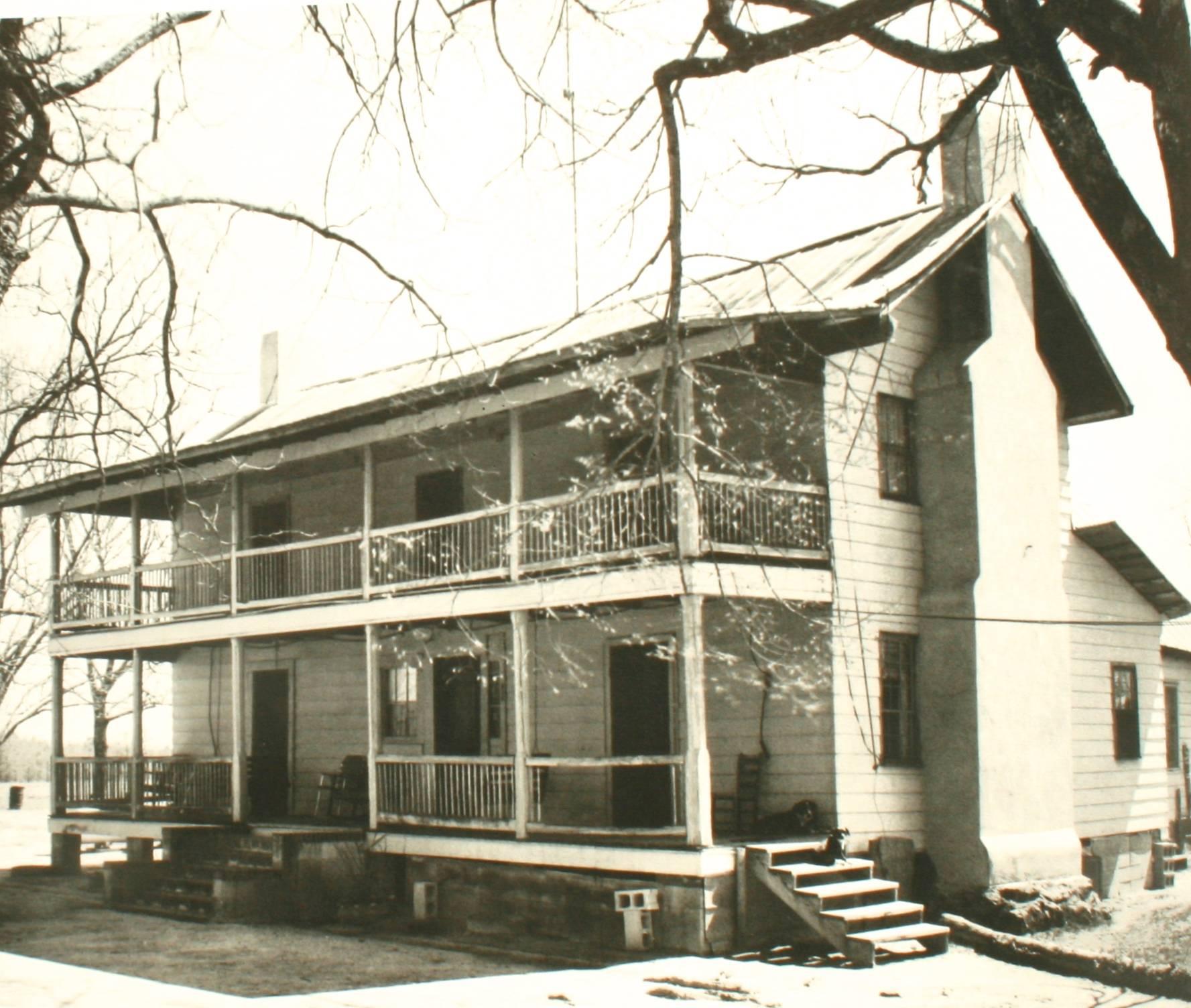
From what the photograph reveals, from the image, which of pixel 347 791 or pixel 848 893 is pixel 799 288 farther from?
pixel 347 791

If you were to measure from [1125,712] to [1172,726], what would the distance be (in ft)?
1.77

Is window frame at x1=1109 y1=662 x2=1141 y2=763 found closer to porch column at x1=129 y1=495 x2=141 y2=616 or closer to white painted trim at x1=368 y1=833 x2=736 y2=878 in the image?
white painted trim at x1=368 y1=833 x2=736 y2=878

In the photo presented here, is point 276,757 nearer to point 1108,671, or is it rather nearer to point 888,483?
point 888,483

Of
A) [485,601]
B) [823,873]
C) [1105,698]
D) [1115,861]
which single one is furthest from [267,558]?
[1115,861]

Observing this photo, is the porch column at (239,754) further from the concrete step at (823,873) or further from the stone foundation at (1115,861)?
the stone foundation at (1115,861)

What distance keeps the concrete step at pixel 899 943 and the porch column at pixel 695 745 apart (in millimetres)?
1251

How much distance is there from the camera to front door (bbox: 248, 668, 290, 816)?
15461 mm

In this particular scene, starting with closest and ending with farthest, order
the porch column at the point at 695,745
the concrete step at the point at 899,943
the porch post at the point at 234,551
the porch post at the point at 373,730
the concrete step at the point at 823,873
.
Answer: the concrete step at the point at 899,943 < the concrete step at the point at 823,873 < the porch column at the point at 695,745 < the porch post at the point at 373,730 < the porch post at the point at 234,551

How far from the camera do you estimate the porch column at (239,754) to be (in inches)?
522

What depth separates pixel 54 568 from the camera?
47.3 feet

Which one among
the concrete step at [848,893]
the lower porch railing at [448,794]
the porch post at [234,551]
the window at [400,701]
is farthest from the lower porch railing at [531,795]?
the porch post at [234,551]

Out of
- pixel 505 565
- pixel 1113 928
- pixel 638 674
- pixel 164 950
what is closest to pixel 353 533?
pixel 505 565

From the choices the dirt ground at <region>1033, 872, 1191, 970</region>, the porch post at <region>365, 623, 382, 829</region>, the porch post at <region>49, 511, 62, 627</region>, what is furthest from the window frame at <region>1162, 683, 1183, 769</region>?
the porch post at <region>49, 511, 62, 627</region>

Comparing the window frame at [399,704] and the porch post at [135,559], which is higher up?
the porch post at [135,559]
